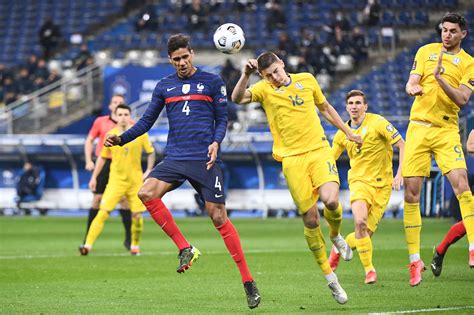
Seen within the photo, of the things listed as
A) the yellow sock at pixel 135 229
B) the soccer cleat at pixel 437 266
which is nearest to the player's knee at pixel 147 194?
the soccer cleat at pixel 437 266

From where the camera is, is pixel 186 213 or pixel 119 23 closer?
pixel 186 213

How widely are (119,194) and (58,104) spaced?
17127mm

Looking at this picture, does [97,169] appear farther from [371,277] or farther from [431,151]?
[431,151]

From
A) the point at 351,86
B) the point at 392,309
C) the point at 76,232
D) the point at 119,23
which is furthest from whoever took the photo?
the point at 119,23

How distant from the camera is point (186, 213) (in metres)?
29.6

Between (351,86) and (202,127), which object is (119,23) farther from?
(202,127)

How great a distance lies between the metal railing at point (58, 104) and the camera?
32750 mm

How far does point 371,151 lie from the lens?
1270 cm

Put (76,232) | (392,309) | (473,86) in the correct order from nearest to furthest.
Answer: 1. (392,309)
2. (473,86)
3. (76,232)

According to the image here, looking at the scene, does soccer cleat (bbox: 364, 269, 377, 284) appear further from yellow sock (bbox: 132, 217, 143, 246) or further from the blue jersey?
yellow sock (bbox: 132, 217, 143, 246)

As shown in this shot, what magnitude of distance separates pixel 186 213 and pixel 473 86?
18.9 m

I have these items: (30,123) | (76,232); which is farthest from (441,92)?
(30,123)

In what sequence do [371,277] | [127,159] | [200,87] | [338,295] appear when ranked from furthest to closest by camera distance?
[127,159], [371,277], [200,87], [338,295]

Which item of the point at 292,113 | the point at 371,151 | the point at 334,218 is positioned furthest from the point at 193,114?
the point at 371,151
